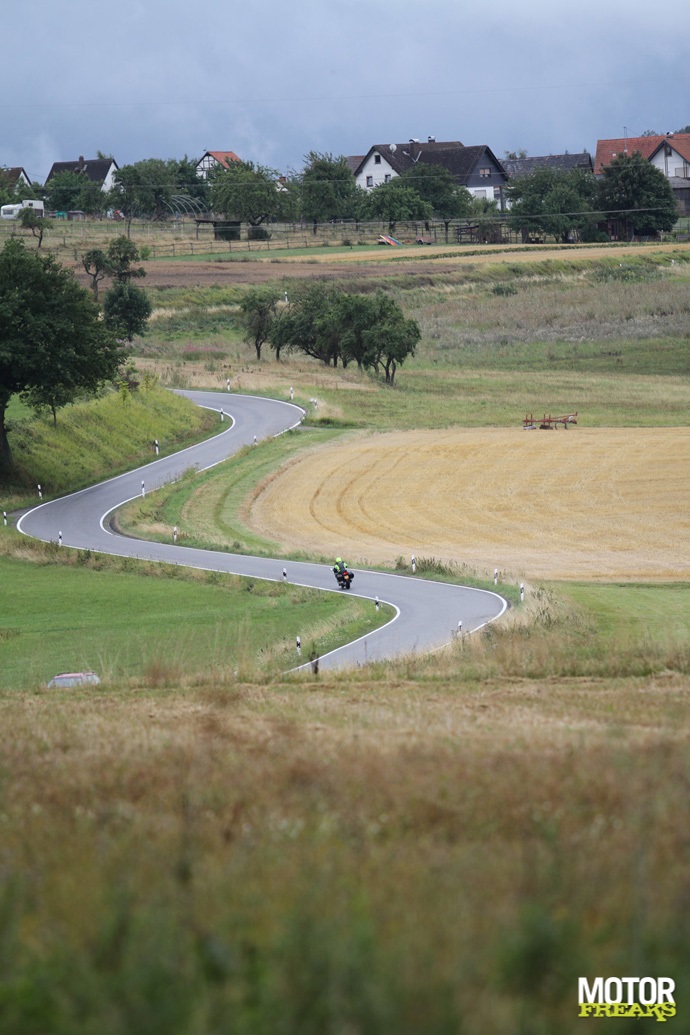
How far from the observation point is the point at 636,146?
613ft

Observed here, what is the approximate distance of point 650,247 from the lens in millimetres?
145625

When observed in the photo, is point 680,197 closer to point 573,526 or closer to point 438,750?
point 573,526

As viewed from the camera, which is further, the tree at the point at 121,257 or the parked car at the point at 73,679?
the tree at the point at 121,257

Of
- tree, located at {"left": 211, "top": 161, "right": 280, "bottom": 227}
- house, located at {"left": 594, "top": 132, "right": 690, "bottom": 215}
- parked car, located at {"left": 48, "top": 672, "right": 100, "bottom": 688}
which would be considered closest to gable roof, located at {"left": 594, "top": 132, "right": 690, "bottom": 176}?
house, located at {"left": 594, "top": 132, "right": 690, "bottom": 215}

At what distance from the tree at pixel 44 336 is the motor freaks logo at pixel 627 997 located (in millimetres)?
45639

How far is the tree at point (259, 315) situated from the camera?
89.8 metres

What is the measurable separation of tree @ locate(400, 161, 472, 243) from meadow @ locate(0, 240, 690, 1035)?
539ft

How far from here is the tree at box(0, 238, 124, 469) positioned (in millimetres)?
49562

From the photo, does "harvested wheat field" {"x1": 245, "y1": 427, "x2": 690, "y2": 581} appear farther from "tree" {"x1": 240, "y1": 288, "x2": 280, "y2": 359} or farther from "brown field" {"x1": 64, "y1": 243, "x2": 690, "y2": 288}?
"brown field" {"x1": 64, "y1": 243, "x2": 690, "y2": 288}

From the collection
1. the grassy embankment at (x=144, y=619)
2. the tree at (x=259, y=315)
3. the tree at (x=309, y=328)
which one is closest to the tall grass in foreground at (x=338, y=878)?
the grassy embankment at (x=144, y=619)

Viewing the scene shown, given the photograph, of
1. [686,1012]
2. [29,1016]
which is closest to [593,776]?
[686,1012]

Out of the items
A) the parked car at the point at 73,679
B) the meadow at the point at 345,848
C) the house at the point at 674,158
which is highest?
the house at the point at 674,158

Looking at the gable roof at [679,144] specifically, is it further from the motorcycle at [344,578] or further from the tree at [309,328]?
the motorcycle at [344,578]

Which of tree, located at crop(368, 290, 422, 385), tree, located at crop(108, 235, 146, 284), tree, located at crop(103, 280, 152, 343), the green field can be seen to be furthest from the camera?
tree, located at crop(108, 235, 146, 284)
